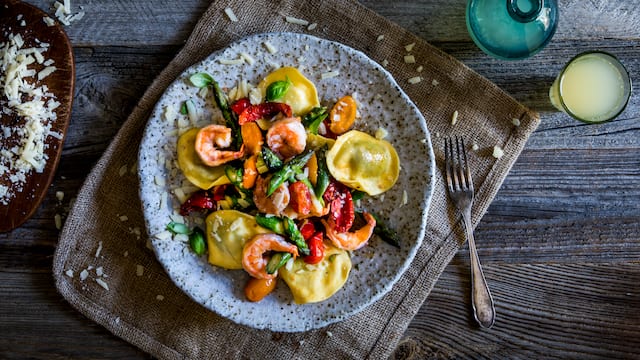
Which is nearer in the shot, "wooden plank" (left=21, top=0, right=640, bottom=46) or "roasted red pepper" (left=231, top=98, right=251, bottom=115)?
"roasted red pepper" (left=231, top=98, right=251, bottom=115)

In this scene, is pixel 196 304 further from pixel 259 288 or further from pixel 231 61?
pixel 231 61

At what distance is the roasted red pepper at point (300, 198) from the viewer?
313 cm

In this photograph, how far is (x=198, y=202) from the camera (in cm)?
324

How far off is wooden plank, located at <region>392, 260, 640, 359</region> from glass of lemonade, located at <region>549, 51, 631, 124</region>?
940 mm

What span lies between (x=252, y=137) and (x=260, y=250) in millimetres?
597

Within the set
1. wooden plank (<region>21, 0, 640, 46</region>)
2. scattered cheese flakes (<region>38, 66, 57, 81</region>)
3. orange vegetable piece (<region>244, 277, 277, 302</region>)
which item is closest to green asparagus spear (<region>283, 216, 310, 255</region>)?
orange vegetable piece (<region>244, 277, 277, 302</region>)

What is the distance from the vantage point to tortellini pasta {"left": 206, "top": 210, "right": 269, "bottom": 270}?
10.4ft

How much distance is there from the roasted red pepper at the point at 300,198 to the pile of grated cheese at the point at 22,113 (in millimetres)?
1456

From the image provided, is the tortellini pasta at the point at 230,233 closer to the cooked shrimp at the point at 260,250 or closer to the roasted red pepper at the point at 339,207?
the cooked shrimp at the point at 260,250

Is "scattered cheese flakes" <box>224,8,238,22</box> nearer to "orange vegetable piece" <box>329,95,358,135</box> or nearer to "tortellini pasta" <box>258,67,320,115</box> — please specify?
"tortellini pasta" <box>258,67,320,115</box>

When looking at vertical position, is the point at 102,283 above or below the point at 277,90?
below

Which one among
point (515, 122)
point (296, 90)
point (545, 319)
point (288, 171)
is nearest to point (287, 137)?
point (288, 171)

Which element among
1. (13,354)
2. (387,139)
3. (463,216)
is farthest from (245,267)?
(13,354)

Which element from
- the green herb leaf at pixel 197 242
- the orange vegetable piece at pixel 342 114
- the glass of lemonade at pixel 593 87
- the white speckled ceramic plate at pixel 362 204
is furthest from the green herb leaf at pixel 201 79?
the glass of lemonade at pixel 593 87
